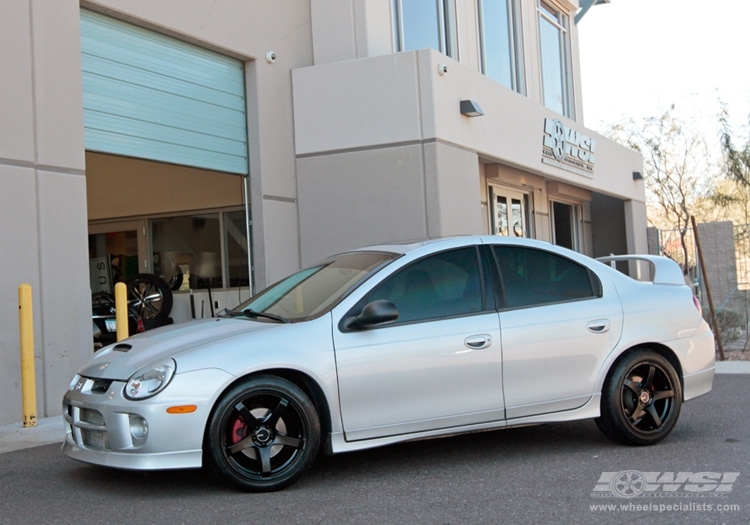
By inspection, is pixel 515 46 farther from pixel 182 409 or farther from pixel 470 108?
pixel 182 409

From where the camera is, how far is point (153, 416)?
4.81 meters

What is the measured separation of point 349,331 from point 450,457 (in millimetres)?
1299

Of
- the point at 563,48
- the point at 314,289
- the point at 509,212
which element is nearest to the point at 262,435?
the point at 314,289

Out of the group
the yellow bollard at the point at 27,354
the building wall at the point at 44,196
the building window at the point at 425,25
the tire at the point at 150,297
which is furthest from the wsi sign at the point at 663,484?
the tire at the point at 150,297

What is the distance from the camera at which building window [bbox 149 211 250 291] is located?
13383 mm

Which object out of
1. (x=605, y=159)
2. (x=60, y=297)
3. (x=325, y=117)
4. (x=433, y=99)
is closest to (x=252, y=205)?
(x=325, y=117)

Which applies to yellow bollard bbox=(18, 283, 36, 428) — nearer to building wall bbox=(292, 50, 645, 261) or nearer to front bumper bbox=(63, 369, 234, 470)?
front bumper bbox=(63, 369, 234, 470)

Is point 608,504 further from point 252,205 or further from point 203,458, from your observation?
point 252,205

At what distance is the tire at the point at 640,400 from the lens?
599cm

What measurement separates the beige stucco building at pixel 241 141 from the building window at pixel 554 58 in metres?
0.99

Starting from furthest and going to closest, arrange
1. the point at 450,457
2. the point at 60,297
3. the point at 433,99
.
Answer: the point at 433,99 → the point at 60,297 → the point at 450,457

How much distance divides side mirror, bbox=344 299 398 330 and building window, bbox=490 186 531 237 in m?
11.0

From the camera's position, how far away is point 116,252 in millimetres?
15133

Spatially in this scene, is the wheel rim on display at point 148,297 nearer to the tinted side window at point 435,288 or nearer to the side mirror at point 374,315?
the tinted side window at point 435,288
